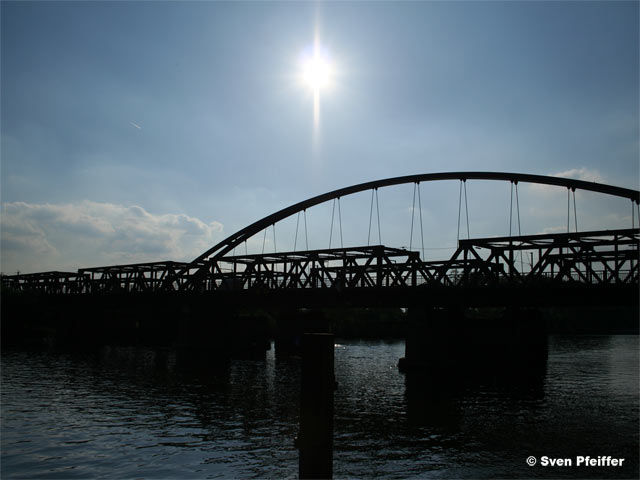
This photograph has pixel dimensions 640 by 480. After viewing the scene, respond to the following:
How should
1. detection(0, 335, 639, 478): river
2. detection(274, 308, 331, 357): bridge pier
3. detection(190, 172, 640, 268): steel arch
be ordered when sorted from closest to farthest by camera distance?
detection(0, 335, 639, 478): river < detection(190, 172, 640, 268): steel arch < detection(274, 308, 331, 357): bridge pier

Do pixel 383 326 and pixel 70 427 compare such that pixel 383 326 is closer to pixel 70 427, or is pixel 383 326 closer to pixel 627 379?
pixel 627 379

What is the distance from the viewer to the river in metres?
19.2

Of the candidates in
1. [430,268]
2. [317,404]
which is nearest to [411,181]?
[430,268]

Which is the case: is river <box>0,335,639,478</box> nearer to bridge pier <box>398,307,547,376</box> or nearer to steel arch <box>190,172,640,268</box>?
bridge pier <box>398,307,547,376</box>

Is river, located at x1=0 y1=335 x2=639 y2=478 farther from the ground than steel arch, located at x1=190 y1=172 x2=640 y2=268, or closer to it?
closer to it

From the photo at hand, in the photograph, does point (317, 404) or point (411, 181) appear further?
point (411, 181)

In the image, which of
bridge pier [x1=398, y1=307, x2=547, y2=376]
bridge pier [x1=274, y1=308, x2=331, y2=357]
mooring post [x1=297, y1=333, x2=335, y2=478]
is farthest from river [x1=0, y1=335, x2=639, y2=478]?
bridge pier [x1=274, y1=308, x2=331, y2=357]

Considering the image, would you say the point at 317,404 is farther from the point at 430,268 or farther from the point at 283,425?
the point at 430,268

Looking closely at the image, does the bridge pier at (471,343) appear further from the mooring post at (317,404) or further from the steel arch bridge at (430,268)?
the mooring post at (317,404)

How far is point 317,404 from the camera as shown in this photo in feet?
40.3

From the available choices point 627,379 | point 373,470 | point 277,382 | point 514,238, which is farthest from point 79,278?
point 373,470

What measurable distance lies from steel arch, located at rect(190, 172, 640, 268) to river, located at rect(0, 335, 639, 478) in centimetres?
1623

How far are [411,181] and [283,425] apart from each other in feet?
119

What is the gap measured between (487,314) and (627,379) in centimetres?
9439
